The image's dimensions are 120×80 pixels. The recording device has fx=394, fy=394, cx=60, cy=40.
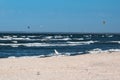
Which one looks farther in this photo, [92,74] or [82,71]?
[82,71]

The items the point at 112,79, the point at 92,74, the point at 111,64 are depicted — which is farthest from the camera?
the point at 111,64

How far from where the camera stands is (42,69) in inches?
746

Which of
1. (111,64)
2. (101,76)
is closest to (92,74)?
(101,76)

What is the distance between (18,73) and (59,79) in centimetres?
259

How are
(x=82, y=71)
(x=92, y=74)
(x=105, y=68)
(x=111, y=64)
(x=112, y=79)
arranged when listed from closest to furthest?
(x=112, y=79) < (x=92, y=74) < (x=82, y=71) < (x=105, y=68) < (x=111, y=64)

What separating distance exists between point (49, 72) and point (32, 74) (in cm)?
103

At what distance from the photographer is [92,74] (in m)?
16.9

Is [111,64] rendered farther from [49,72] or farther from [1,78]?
[1,78]

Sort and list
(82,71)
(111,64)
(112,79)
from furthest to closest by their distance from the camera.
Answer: (111,64), (82,71), (112,79)

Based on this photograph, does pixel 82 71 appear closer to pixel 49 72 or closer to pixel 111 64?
pixel 49 72

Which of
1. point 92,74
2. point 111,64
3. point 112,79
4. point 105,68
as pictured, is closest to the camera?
point 112,79

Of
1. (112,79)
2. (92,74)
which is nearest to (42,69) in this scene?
(92,74)

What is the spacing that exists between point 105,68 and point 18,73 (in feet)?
14.9

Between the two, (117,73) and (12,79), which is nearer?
(12,79)
